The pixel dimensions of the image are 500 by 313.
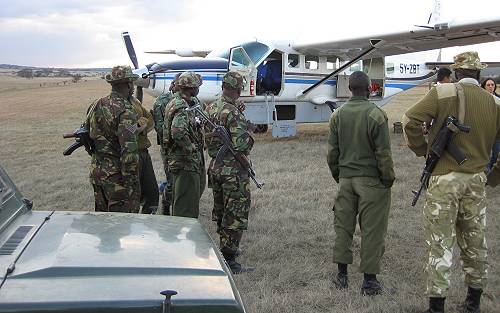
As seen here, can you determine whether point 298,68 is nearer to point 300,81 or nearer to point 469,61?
point 300,81

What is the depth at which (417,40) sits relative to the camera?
1395 centimetres

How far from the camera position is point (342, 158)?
4.79 metres

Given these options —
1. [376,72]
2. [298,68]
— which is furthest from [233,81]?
[376,72]

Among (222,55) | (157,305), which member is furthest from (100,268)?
(222,55)

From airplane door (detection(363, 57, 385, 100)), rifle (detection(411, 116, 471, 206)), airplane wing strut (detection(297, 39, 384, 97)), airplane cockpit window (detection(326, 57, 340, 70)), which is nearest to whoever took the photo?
rifle (detection(411, 116, 471, 206))

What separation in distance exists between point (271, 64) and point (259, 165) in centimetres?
511

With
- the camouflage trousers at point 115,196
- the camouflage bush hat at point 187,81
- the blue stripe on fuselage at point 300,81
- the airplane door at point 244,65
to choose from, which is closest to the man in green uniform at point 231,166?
the camouflage bush hat at point 187,81

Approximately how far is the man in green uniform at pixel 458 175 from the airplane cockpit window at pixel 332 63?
469 inches

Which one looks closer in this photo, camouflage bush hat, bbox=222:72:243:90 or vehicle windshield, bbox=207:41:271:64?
camouflage bush hat, bbox=222:72:243:90

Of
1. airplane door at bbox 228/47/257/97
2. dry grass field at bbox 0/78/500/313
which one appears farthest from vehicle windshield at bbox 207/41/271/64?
dry grass field at bbox 0/78/500/313

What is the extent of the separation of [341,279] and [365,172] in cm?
102

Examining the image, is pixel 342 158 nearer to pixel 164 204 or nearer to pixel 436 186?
pixel 436 186

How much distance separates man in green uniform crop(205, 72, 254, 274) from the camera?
5.10 meters

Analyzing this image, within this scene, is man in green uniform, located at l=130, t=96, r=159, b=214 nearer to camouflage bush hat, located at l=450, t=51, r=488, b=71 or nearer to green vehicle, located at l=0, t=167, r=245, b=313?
camouflage bush hat, located at l=450, t=51, r=488, b=71
